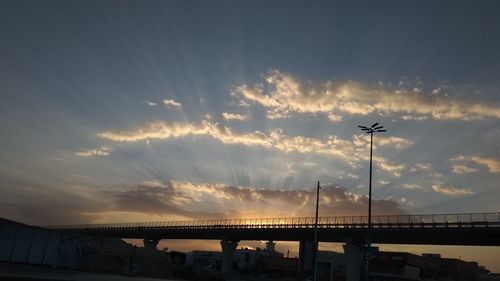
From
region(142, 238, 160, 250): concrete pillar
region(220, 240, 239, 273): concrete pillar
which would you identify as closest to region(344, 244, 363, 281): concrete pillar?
region(220, 240, 239, 273): concrete pillar

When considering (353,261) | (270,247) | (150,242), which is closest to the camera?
(353,261)

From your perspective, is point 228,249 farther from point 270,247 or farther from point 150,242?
point 270,247

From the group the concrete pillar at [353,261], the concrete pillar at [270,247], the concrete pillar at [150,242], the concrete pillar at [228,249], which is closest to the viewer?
the concrete pillar at [353,261]

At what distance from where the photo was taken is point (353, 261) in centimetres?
8094

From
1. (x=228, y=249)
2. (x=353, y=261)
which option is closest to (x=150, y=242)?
(x=228, y=249)

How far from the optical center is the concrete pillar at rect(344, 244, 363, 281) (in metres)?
77.7

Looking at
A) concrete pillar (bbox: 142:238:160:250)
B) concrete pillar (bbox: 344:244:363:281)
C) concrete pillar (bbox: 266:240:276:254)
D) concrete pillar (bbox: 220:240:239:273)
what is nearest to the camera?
concrete pillar (bbox: 344:244:363:281)

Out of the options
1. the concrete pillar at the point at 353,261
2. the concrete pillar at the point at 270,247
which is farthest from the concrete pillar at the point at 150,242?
the concrete pillar at the point at 353,261

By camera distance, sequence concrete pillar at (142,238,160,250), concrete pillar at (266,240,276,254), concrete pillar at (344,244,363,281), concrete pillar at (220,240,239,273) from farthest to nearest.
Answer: concrete pillar at (266,240,276,254), concrete pillar at (142,238,160,250), concrete pillar at (220,240,239,273), concrete pillar at (344,244,363,281)

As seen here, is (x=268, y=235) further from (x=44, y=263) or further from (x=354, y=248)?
(x=44, y=263)

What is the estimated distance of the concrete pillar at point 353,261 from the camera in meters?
77.7

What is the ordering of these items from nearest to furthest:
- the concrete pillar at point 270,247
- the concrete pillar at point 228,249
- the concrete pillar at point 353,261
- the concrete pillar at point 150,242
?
the concrete pillar at point 353,261, the concrete pillar at point 228,249, the concrete pillar at point 150,242, the concrete pillar at point 270,247

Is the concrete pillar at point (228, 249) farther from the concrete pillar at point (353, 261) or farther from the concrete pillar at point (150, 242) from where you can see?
the concrete pillar at point (150, 242)

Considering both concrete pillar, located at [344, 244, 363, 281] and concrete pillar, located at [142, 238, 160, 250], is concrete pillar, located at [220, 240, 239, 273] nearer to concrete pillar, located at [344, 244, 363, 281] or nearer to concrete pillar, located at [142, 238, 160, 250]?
concrete pillar, located at [344, 244, 363, 281]
